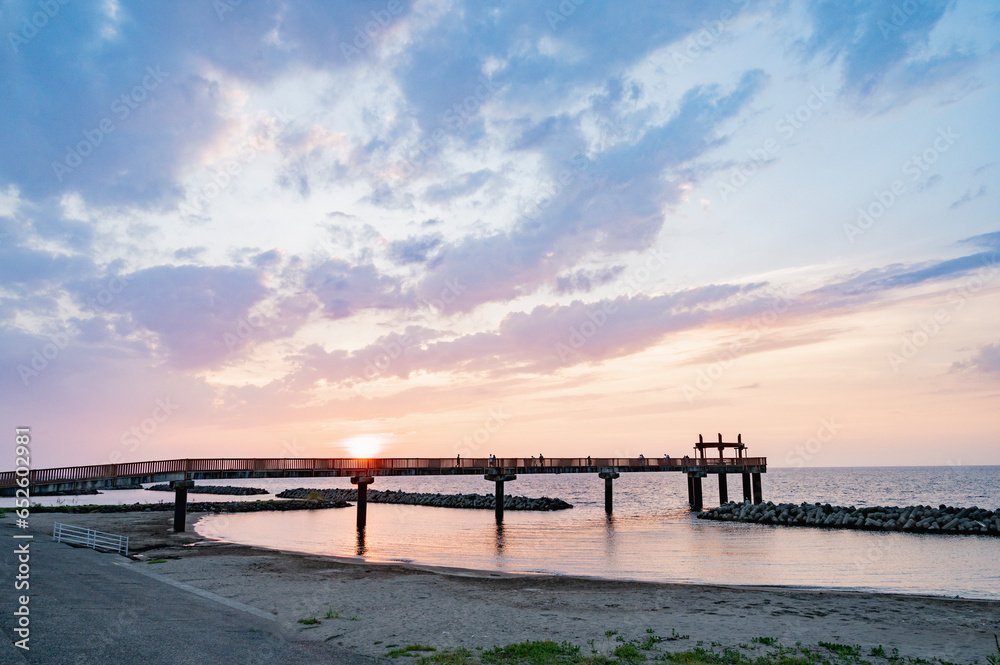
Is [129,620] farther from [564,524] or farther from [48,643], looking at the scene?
[564,524]

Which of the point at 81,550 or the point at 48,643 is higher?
the point at 48,643

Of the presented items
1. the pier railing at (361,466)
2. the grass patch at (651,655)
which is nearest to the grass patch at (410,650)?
the grass patch at (651,655)

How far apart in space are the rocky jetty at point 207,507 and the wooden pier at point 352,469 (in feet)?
90.0

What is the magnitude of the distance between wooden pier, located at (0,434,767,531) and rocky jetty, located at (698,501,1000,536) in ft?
48.6

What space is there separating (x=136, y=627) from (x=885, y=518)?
5491 centimetres

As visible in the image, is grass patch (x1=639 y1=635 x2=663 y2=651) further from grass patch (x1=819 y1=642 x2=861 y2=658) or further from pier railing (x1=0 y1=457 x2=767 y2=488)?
pier railing (x1=0 y1=457 x2=767 y2=488)

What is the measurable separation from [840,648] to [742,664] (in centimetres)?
335

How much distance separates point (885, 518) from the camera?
161ft

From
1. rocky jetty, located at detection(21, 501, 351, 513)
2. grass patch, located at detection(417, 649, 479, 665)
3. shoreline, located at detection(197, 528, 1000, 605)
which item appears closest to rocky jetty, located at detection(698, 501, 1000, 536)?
shoreline, located at detection(197, 528, 1000, 605)

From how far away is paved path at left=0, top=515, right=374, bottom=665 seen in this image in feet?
42.3

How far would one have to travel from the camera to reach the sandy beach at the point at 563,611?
1545cm

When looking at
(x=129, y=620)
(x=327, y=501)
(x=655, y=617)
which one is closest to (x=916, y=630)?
(x=655, y=617)

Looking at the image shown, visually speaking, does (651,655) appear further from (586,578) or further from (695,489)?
(695,489)

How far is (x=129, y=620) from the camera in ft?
51.5
